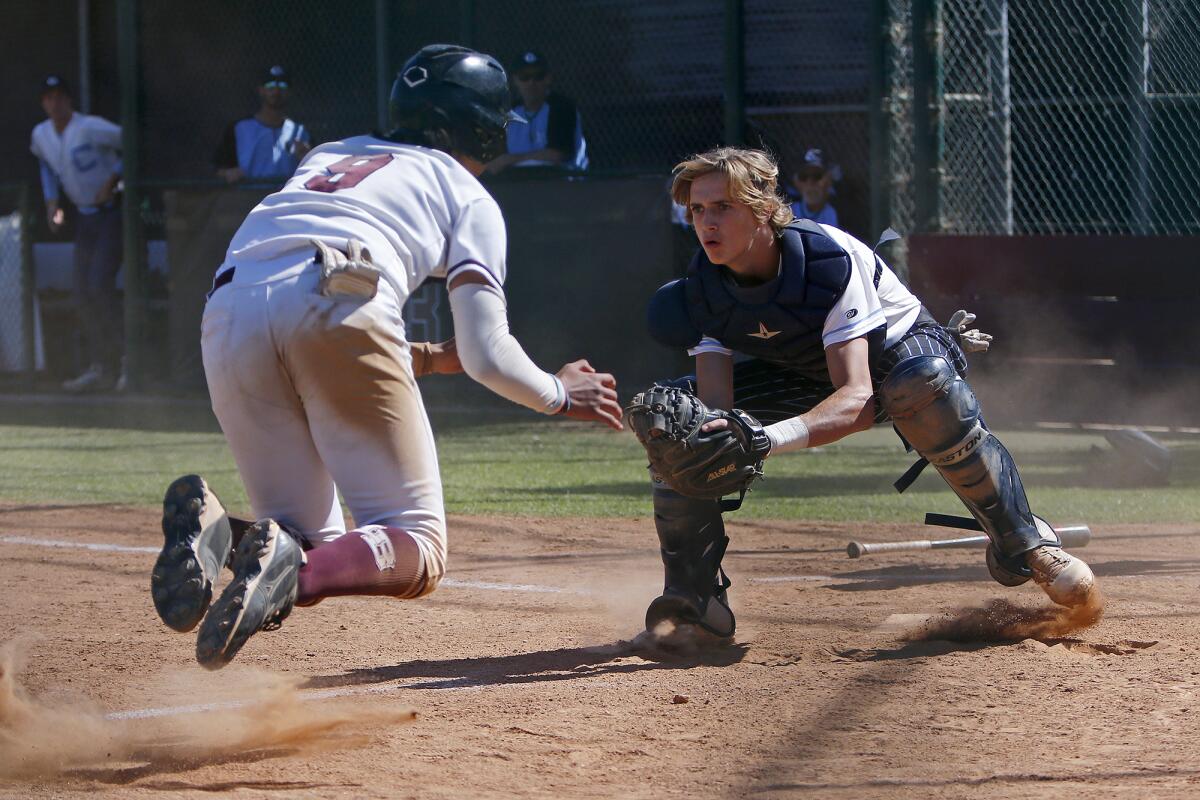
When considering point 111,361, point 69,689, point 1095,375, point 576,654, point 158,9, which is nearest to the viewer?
point 69,689

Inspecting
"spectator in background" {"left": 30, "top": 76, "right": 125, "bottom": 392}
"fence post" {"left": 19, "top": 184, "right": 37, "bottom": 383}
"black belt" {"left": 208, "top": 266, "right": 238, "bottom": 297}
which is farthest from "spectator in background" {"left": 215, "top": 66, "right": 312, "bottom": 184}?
"black belt" {"left": 208, "top": 266, "right": 238, "bottom": 297}

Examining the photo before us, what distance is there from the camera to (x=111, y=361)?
559 inches

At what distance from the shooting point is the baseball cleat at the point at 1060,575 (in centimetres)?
472

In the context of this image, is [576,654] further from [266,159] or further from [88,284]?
[88,284]

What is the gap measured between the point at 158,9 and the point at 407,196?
1373 centimetres

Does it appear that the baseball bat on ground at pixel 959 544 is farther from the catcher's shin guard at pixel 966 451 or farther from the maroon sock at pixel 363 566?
the maroon sock at pixel 363 566

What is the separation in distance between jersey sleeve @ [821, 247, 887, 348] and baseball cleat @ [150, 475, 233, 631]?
1.88 metres

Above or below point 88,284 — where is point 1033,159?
above

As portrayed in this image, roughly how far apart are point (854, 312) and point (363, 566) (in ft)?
5.70

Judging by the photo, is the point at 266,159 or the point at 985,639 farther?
the point at 266,159

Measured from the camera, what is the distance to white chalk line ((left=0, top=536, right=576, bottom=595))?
231 inches

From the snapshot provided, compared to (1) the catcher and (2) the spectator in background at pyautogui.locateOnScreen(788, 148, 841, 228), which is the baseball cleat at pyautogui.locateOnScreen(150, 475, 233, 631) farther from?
(2) the spectator in background at pyautogui.locateOnScreen(788, 148, 841, 228)

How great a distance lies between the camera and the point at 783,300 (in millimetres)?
4570

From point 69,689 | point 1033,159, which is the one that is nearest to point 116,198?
point 1033,159
